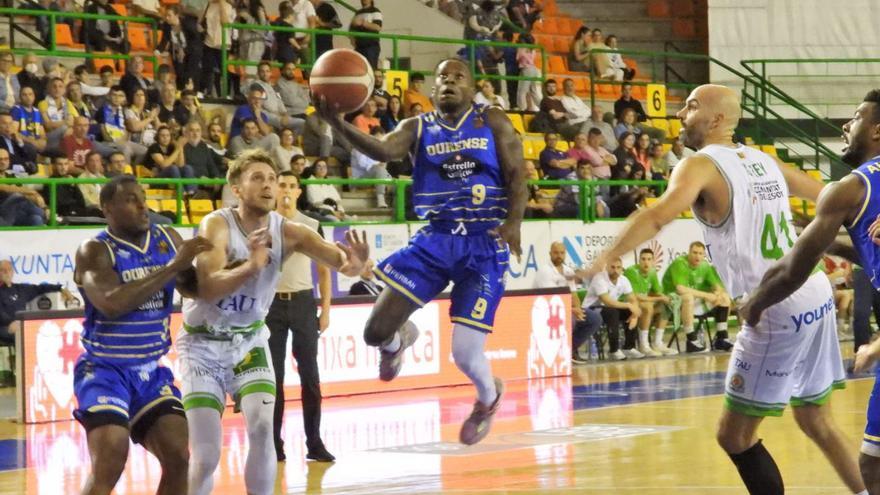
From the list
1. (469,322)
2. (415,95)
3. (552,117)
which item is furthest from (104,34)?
(469,322)

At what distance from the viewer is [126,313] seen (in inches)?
271

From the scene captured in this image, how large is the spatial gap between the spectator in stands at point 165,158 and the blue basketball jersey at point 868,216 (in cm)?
1219

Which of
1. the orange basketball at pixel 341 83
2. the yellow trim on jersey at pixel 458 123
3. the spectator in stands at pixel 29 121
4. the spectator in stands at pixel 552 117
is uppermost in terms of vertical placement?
the spectator in stands at pixel 552 117

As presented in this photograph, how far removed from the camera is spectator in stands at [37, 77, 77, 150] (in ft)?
54.9

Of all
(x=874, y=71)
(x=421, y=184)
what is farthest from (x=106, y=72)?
(x=874, y=71)

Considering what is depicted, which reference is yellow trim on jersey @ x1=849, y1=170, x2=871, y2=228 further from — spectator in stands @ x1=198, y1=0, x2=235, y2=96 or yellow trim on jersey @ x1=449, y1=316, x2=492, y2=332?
spectator in stands @ x1=198, y1=0, x2=235, y2=96

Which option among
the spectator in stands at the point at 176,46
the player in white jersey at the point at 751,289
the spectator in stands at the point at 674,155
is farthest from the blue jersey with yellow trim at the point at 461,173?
the spectator in stands at the point at 674,155

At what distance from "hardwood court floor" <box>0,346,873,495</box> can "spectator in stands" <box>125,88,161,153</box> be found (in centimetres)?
455

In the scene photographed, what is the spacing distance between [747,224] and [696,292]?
43.0 feet

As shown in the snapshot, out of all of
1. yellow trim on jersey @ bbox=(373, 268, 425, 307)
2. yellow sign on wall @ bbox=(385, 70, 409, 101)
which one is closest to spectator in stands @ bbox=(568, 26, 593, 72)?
yellow sign on wall @ bbox=(385, 70, 409, 101)

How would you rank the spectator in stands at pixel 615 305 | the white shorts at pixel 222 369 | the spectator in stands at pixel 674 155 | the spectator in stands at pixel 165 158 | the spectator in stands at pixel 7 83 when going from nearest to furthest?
the white shorts at pixel 222 369, the spectator in stands at pixel 7 83, the spectator in stands at pixel 165 158, the spectator in stands at pixel 615 305, the spectator in stands at pixel 674 155

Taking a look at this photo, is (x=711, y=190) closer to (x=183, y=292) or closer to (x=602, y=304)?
(x=183, y=292)

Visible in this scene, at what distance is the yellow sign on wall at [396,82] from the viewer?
21070 millimetres

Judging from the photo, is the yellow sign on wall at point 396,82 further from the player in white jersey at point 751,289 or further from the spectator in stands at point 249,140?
the player in white jersey at point 751,289
